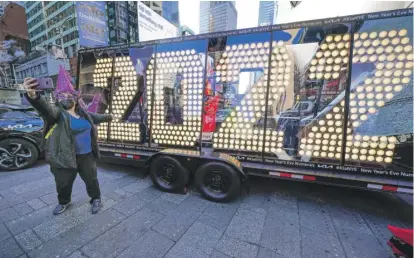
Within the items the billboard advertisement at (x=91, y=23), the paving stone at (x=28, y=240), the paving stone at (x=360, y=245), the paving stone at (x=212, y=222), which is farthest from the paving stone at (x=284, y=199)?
the billboard advertisement at (x=91, y=23)

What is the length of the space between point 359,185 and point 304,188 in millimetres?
1482

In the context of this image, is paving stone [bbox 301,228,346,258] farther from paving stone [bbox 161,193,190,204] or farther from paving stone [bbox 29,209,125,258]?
paving stone [bbox 29,209,125,258]

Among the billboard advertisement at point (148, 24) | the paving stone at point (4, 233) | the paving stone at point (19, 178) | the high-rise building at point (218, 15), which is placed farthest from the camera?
the high-rise building at point (218, 15)

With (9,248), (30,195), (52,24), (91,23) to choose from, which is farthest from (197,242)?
(52,24)

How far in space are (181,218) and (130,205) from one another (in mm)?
1102

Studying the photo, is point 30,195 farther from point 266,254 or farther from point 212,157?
point 266,254

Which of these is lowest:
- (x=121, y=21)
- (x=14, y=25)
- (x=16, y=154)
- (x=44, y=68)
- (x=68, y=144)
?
(x=16, y=154)

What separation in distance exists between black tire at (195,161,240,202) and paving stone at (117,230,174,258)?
1.26 m

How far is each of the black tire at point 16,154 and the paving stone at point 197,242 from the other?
5.62 m

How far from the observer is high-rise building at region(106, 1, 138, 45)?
43.3 meters

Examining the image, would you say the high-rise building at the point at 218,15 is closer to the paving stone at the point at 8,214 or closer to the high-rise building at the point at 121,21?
the high-rise building at the point at 121,21

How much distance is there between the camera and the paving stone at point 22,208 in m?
3.17

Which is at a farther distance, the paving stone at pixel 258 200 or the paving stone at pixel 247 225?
the paving stone at pixel 258 200

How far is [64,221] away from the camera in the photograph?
2.92 meters
